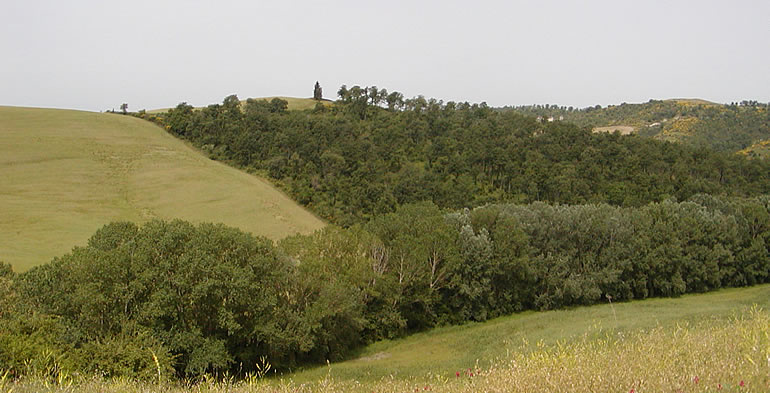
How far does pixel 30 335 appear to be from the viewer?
1969cm

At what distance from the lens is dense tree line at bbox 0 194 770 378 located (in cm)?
2348

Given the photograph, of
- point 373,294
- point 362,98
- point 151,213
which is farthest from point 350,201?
point 362,98

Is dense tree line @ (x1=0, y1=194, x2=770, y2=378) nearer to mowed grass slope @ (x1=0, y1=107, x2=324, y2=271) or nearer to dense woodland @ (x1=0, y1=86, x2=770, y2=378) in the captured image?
dense woodland @ (x1=0, y1=86, x2=770, y2=378)

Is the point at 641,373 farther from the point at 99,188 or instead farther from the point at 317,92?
the point at 317,92

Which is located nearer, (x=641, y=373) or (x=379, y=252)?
(x=641, y=373)

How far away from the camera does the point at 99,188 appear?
7169 cm

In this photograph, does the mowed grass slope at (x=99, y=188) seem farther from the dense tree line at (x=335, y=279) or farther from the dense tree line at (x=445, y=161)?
the dense tree line at (x=335, y=279)

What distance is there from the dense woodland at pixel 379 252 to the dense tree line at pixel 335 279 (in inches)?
5.3

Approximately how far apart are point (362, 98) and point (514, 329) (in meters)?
111

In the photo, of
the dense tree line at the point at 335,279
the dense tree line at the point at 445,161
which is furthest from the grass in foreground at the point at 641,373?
the dense tree line at the point at 445,161

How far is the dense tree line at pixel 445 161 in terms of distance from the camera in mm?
87438

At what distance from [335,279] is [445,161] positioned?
7000cm

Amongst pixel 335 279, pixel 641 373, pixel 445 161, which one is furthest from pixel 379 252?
pixel 445 161

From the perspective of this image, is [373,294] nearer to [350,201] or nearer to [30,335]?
[30,335]
